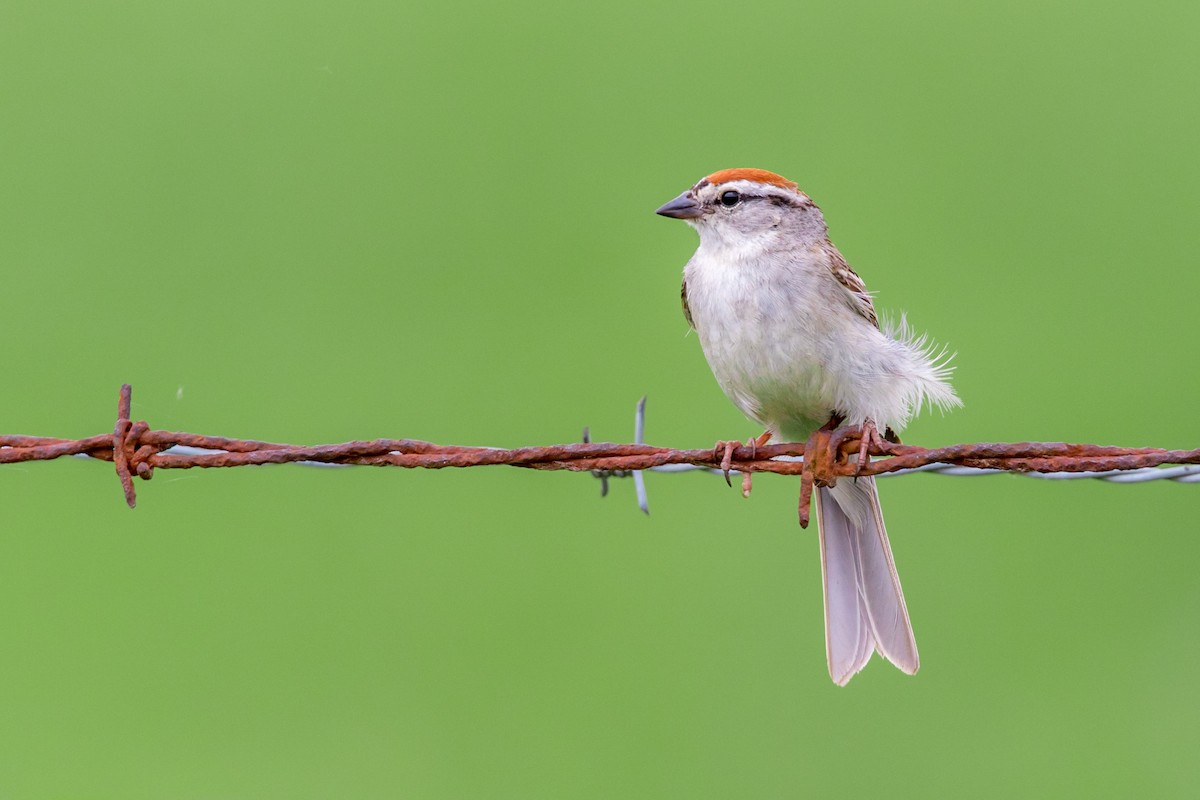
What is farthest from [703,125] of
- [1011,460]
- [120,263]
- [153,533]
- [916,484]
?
[1011,460]

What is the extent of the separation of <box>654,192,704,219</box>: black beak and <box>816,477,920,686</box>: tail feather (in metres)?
0.96

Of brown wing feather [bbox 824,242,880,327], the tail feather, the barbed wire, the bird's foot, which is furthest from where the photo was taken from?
brown wing feather [bbox 824,242,880,327]

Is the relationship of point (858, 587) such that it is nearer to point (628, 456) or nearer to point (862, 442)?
point (862, 442)

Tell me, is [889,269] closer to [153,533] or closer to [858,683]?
[858,683]

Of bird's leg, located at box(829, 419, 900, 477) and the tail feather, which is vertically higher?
bird's leg, located at box(829, 419, 900, 477)

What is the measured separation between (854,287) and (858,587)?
0.89 m

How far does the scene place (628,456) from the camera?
11.1ft

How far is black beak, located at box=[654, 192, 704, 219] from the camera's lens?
191 inches

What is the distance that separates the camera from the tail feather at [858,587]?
14.1ft

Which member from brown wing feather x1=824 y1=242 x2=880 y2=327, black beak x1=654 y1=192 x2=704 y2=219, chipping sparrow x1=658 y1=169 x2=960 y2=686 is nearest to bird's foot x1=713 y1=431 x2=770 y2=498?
chipping sparrow x1=658 y1=169 x2=960 y2=686

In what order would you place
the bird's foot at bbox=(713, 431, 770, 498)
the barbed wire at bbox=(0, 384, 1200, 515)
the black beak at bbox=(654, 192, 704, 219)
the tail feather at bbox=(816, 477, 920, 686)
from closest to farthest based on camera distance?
the barbed wire at bbox=(0, 384, 1200, 515)
the bird's foot at bbox=(713, 431, 770, 498)
the tail feather at bbox=(816, 477, 920, 686)
the black beak at bbox=(654, 192, 704, 219)

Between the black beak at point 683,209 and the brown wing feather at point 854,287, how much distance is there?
44 centimetres

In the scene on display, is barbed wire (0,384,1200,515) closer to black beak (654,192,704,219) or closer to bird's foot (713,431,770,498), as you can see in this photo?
bird's foot (713,431,770,498)

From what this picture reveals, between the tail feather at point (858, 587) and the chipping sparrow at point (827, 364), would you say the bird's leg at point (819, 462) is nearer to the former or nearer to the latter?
the tail feather at point (858, 587)
